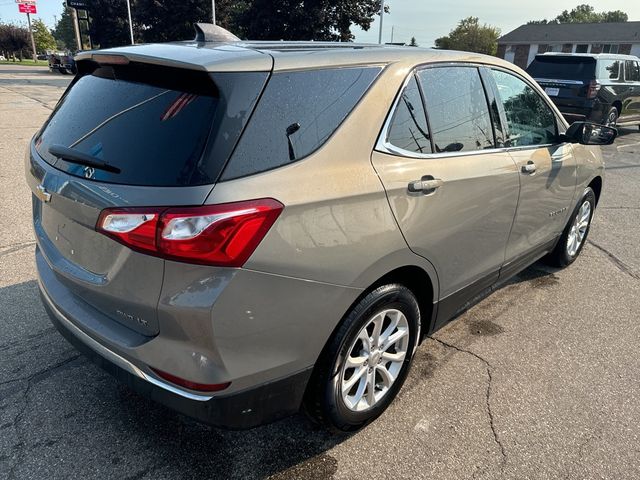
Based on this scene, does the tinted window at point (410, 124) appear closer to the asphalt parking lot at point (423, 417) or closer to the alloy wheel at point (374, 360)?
the alloy wheel at point (374, 360)

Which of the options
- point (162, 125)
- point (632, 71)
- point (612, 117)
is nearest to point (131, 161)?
point (162, 125)

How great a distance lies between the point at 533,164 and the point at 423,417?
71.1 inches

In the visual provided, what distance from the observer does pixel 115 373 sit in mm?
1985

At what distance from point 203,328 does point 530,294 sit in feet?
10.6

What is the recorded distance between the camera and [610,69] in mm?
12195

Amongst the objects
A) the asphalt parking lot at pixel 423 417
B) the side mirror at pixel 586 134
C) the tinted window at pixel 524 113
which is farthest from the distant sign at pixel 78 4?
the side mirror at pixel 586 134

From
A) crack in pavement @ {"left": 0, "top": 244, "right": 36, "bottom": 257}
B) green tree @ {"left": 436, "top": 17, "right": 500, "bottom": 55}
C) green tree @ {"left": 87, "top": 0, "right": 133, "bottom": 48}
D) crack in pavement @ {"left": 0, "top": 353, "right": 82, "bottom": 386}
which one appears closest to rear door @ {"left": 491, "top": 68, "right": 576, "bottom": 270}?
crack in pavement @ {"left": 0, "top": 353, "right": 82, "bottom": 386}

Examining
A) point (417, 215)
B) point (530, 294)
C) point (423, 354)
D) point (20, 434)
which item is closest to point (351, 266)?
point (417, 215)

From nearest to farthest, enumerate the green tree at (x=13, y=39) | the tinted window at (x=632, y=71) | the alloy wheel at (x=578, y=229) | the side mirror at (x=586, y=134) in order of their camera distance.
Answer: the side mirror at (x=586, y=134) < the alloy wheel at (x=578, y=229) < the tinted window at (x=632, y=71) < the green tree at (x=13, y=39)

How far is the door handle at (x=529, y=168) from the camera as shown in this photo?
10.3 feet

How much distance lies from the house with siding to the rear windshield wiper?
60017 millimetres

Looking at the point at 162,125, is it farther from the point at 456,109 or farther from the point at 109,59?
the point at 456,109

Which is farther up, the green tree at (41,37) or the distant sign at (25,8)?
the distant sign at (25,8)

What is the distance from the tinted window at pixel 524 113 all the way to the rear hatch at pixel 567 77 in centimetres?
915
